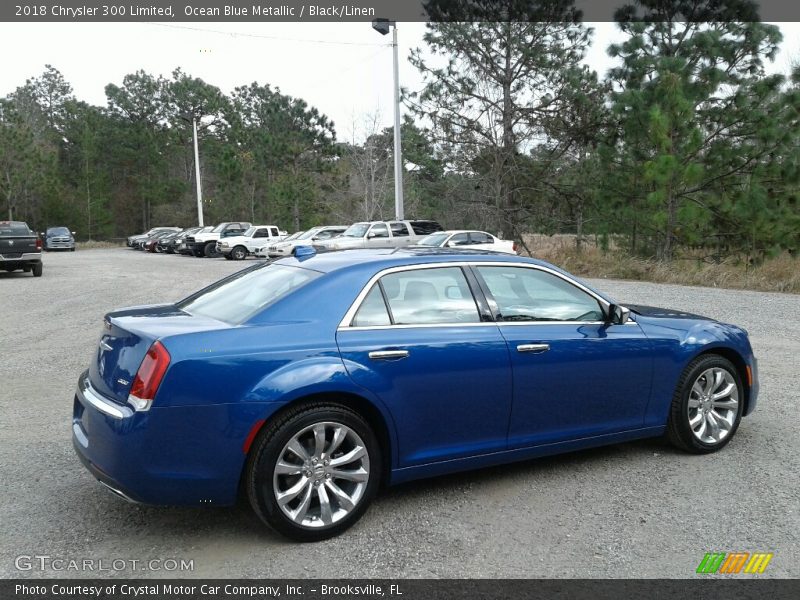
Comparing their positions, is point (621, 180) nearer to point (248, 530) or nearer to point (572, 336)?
point (572, 336)

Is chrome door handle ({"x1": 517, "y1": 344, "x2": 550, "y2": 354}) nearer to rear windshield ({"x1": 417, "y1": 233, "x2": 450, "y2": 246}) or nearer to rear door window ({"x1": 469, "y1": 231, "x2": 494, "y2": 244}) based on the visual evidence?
rear windshield ({"x1": 417, "y1": 233, "x2": 450, "y2": 246})

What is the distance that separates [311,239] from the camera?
104 feet

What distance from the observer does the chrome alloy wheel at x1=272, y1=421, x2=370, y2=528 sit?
3717 mm

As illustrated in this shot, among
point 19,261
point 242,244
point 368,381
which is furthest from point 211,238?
point 368,381

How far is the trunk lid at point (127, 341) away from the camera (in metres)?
3.69

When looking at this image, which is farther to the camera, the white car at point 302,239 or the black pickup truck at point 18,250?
the white car at point 302,239

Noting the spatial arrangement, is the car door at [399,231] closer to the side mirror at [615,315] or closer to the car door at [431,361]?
the side mirror at [615,315]

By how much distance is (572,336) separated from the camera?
4578 mm

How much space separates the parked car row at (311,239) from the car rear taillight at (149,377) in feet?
46.8

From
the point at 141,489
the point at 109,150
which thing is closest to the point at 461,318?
the point at 141,489

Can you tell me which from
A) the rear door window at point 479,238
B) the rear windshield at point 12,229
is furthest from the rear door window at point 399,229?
the rear windshield at point 12,229

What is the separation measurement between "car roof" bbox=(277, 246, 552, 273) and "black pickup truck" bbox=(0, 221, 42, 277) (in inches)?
813
